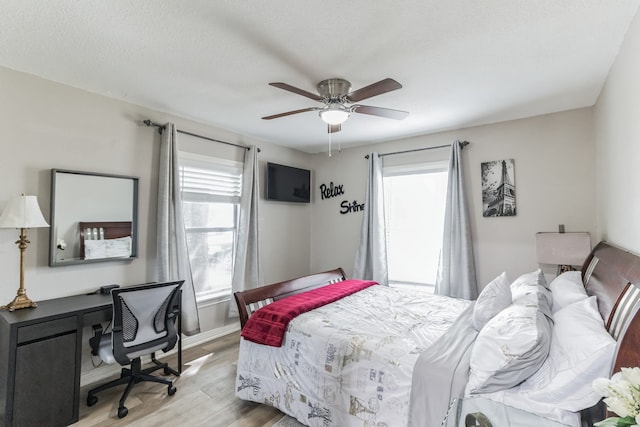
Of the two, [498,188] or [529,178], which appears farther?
[498,188]

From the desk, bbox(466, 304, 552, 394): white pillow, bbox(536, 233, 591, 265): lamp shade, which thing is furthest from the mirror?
bbox(536, 233, 591, 265): lamp shade

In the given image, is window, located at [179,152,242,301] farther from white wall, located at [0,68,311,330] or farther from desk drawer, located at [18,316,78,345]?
desk drawer, located at [18,316,78,345]

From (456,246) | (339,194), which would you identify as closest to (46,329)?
(339,194)

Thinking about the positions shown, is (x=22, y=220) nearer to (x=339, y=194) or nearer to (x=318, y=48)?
(x=318, y=48)

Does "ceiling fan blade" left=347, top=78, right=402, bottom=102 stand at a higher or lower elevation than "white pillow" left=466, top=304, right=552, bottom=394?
higher

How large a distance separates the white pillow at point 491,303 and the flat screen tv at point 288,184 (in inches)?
121

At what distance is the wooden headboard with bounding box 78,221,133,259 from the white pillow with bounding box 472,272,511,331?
3107mm

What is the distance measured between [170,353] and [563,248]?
407 cm

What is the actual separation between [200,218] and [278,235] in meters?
1.27

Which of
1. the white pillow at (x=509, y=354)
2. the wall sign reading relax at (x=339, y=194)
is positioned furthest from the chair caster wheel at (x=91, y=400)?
the wall sign reading relax at (x=339, y=194)

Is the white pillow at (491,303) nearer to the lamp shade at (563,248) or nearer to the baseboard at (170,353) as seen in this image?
the lamp shade at (563,248)

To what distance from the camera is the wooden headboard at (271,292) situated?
8.44 feet

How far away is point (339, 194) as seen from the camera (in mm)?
4914

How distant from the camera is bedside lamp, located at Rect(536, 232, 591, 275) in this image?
288cm
